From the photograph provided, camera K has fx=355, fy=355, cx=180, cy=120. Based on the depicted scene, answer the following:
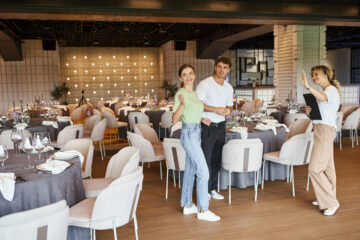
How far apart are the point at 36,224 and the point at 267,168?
13.9 feet

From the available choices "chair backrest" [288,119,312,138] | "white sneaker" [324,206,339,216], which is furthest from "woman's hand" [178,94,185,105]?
→ "chair backrest" [288,119,312,138]

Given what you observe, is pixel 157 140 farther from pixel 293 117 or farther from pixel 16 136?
pixel 293 117

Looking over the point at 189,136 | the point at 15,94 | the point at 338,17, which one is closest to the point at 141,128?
the point at 189,136

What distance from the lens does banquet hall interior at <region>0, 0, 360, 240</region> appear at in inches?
118

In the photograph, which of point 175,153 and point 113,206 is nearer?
point 113,206

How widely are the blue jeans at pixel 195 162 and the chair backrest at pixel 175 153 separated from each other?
1.91ft

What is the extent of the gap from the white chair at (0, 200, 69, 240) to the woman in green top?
1.76m

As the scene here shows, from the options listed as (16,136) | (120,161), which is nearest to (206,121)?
(120,161)

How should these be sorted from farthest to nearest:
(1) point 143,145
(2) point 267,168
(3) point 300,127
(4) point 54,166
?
(3) point 300,127
(2) point 267,168
(1) point 143,145
(4) point 54,166

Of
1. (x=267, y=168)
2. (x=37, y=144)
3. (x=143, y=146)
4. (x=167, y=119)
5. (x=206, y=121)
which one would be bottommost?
(x=267, y=168)

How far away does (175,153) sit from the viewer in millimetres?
4688

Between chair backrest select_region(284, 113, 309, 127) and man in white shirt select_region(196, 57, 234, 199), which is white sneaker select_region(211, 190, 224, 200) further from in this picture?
chair backrest select_region(284, 113, 309, 127)

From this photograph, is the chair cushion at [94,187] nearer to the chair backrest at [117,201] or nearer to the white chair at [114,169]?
the white chair at [114,169]

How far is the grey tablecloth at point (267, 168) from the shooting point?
5.27 metres
